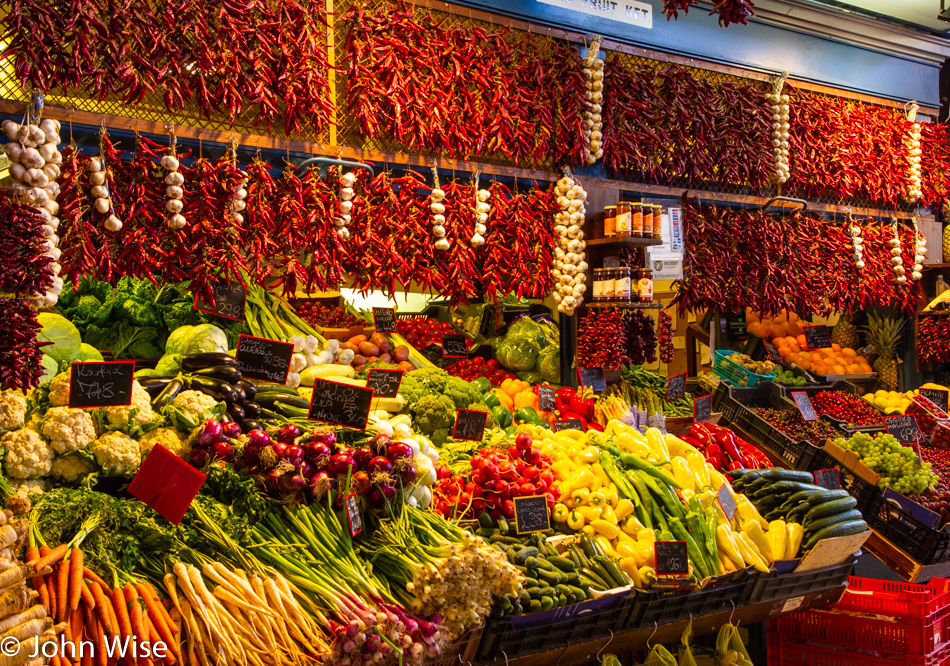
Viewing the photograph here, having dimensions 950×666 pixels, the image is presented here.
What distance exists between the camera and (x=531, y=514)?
3.20m

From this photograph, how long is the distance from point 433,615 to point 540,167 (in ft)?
11.9

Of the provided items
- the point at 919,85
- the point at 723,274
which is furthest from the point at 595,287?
the point at 919,85

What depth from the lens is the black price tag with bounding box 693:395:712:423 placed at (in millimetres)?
4973

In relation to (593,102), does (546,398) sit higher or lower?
lower

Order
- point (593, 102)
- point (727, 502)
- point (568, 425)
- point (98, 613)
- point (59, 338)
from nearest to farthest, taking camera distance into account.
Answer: point (98, 613) → point (727, 502) → point (59, 338) → point (568, 425) → point (593, 102)

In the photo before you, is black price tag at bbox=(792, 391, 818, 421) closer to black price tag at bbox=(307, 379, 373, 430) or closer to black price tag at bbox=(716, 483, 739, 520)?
black price tag at bbox=(716, 483, 739, 520)

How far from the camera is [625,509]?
3443mm

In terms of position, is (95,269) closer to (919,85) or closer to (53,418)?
(53,418)

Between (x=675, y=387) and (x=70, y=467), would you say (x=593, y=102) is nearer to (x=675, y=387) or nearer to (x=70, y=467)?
(x=675, y=387)

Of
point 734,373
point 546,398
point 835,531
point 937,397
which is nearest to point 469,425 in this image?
point 546,398

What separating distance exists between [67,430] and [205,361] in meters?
1.01

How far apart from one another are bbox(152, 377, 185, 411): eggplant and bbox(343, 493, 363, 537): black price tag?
1.16 metres

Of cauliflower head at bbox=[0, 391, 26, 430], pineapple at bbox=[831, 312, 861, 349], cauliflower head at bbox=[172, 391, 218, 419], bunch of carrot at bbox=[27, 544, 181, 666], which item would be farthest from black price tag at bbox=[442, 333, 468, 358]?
pineapple at bbox=[831, 312, 861, 349]

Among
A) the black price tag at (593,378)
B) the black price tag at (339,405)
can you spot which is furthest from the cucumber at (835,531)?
the black price tag at (339,405)
